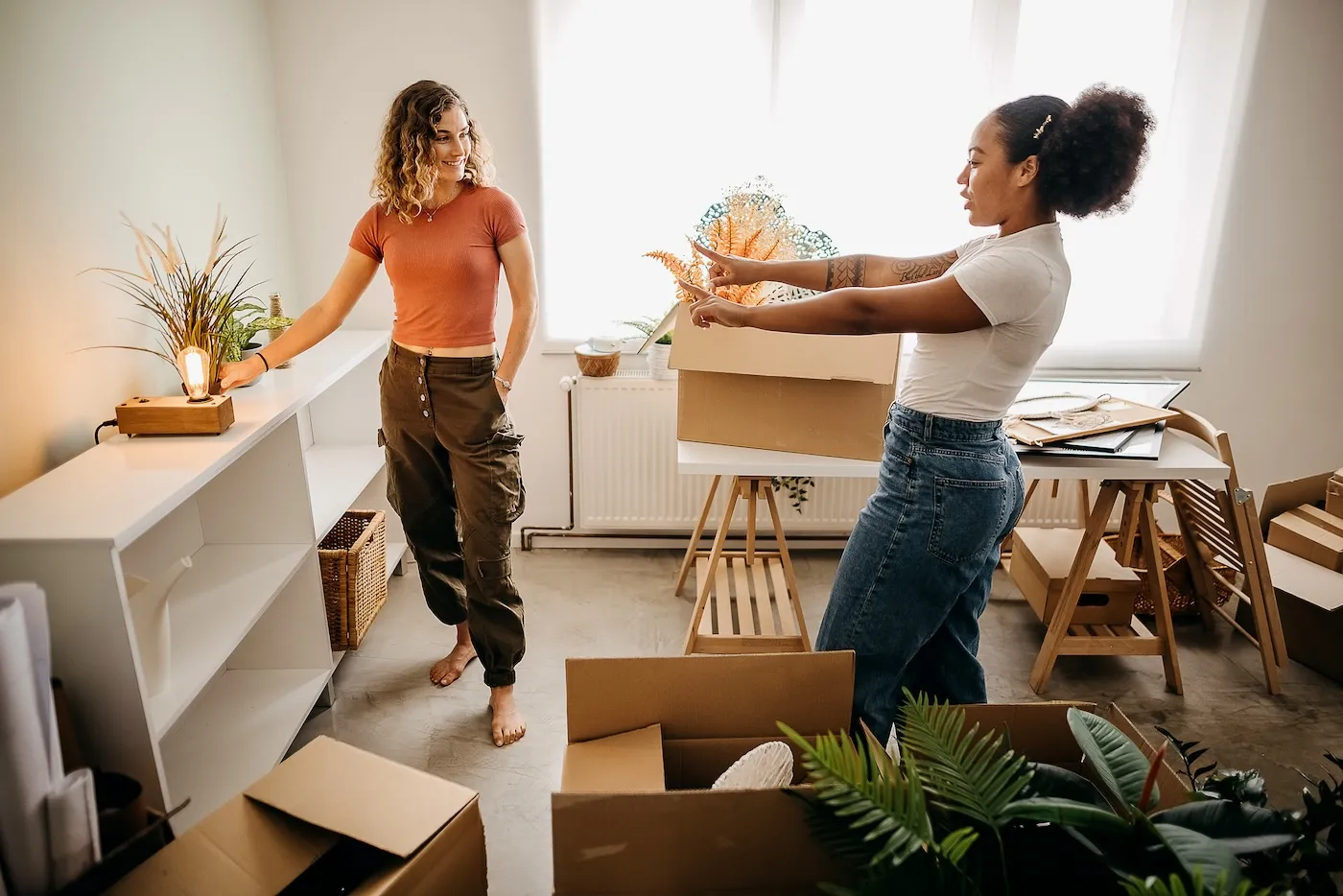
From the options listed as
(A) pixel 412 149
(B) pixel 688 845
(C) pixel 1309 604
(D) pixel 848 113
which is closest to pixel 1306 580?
(C) pixel 1309 604

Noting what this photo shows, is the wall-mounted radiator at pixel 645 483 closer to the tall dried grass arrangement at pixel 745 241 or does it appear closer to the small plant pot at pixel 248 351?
the tall dried grass arrangement at pixel 745 241

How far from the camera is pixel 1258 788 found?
0.93 m

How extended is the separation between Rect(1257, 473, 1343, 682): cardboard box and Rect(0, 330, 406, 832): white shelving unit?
2.75m

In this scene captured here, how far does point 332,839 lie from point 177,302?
55.9 inches

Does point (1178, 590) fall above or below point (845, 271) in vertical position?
below

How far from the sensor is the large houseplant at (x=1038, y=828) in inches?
32.9

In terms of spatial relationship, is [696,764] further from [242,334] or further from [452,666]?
[242,334]

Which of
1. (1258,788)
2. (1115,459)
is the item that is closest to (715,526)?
(1115,459)

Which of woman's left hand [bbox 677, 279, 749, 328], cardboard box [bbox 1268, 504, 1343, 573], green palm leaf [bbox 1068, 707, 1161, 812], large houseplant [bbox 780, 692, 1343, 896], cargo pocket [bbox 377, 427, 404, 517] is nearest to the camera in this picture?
large houseplant [bbox 780, 692, 1343, 896]

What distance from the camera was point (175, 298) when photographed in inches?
83.0

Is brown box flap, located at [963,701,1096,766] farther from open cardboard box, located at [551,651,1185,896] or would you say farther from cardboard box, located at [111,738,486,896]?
cardboard box, located at [111,738,486,896]

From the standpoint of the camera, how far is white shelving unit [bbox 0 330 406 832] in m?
1.36

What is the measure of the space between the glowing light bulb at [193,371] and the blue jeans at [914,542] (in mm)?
1368

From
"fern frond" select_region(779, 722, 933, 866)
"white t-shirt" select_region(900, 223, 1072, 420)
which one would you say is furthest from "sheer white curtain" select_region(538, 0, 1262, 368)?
"fern frond" select_region(779, 722, 933, 866)
